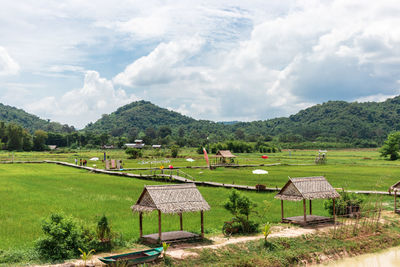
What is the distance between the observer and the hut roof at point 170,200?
Result: 15469 millimetres

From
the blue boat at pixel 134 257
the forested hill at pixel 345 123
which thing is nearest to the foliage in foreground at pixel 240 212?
the blue boat at pixel 134 257

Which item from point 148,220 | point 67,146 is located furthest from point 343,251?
point 67,146

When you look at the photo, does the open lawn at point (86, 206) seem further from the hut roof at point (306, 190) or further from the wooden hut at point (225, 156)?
the wooden hut at point (225, 156)

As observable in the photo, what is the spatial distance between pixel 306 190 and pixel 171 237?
288 inches

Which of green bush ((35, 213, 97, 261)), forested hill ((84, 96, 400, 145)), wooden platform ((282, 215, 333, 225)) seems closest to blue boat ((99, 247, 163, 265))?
green bush ((35, 213, 97, 261))

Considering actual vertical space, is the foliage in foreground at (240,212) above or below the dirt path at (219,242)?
above

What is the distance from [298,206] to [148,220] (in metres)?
9.87

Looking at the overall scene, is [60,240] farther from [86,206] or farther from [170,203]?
[86,206]

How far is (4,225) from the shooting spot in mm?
18297

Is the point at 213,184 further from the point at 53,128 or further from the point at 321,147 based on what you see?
the point at 53,128

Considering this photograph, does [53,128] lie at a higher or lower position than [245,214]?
higher

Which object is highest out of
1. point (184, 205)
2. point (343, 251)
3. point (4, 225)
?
point (184, 205)

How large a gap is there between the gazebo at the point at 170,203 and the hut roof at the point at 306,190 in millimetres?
5207

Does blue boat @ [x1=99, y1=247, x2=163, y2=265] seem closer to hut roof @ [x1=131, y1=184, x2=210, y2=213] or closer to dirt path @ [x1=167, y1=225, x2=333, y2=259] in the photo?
dirt path @ [x1=167, y1=225, x2=333, y2=259]
